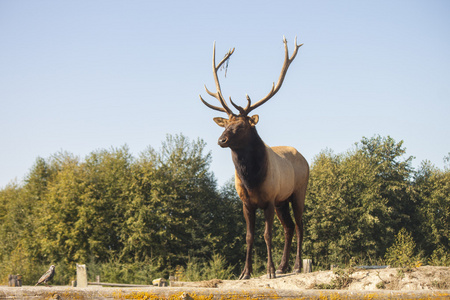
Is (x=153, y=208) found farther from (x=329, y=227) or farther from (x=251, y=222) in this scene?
(x=251, y=222)

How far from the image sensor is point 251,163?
320 inches

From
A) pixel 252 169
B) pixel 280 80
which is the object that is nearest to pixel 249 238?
Answer: pixel 252 169

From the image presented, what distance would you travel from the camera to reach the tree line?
33094mm

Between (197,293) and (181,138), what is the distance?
110 ft

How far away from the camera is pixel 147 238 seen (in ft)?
106

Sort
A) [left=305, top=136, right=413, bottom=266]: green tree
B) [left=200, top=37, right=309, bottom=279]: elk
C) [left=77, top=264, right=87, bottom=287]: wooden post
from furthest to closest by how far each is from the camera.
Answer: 1. [left=305, top=136, right=413, bottom=266]: green tree
2. [left=77, top=264, right=87, bottom=287]: wooden post
3. [left=200, top=37, right=309, bottom=279]: elk

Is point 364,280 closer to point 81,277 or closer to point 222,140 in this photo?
point 222,140

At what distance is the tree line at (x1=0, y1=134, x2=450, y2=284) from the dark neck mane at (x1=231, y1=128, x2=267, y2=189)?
75.3 ft

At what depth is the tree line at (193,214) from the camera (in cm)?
3309

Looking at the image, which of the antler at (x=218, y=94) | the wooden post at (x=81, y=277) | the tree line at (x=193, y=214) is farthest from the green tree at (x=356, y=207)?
the antler at (x=218, y=94)

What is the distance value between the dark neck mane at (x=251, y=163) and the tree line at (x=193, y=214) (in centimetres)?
2297

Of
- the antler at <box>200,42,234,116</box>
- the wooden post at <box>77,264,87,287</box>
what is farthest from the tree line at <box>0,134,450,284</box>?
the antler at <box>200,42,234,116</box>

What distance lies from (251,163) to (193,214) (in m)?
28.6

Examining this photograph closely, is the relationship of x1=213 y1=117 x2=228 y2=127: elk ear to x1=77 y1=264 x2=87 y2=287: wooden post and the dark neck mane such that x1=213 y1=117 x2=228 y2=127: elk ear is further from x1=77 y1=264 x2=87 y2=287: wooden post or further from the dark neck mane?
x1=77 y1=264 x2=87 y2=287: wooden post
